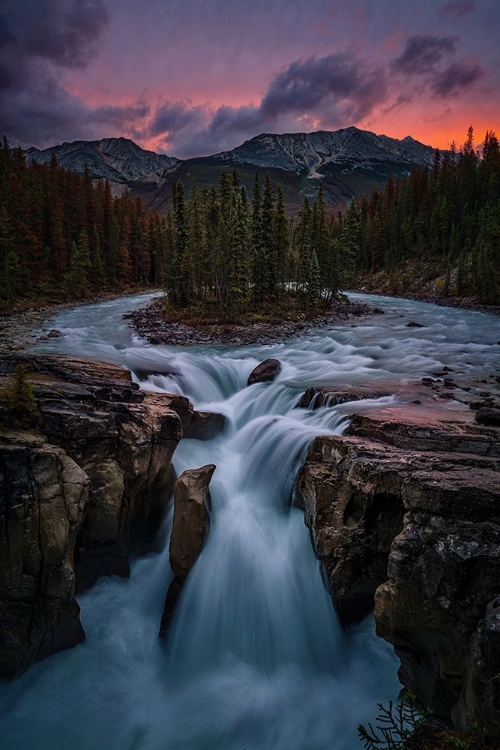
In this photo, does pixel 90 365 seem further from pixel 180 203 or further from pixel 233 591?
pixel 180 203

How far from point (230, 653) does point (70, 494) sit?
185 inches

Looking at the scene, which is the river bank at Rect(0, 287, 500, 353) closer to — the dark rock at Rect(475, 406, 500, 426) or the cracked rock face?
the cracked rock face

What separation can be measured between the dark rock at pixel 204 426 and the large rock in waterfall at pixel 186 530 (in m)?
4.42

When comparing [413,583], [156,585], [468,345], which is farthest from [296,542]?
[468,345]

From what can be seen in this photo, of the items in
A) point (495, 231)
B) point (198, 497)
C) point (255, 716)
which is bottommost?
point (255, 716)

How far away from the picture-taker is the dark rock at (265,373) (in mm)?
20016

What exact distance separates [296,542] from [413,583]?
437 cm

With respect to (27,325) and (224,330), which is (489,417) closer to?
(224,330)

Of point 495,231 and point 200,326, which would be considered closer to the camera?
point 200,326

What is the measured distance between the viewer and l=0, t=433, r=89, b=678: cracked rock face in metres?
7.33

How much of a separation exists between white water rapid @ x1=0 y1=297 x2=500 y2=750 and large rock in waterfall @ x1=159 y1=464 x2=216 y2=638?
281mm

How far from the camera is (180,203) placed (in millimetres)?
44906

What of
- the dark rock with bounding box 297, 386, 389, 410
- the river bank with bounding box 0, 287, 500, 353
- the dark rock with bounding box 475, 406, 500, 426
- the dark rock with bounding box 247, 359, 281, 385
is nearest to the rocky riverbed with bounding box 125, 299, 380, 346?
the river bank with bounding box 0, 287, 500, 353

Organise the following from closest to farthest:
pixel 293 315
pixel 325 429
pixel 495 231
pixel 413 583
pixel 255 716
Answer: pixel 413 583 < pixel 255 716 < pixel 325 429 < pixel 293 315 < pixel 495 231
